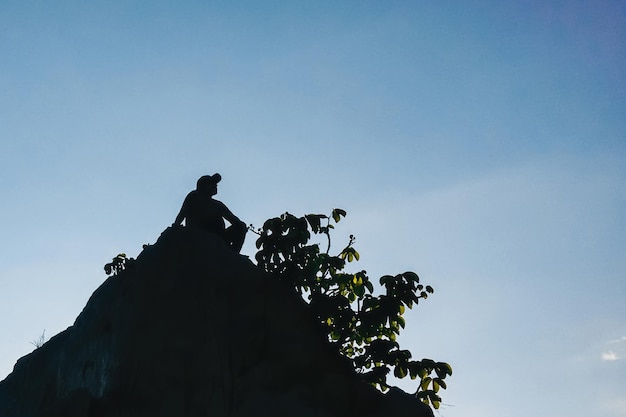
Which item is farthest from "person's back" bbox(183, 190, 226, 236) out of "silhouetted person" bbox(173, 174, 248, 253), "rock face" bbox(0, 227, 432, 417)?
"rock face" bbox(0, 227, 432, 417)

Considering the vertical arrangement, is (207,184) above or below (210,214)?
above

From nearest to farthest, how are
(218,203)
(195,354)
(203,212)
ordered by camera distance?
(195,354)
(203,212)
(218,203)

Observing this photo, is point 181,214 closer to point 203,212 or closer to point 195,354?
point 203,212

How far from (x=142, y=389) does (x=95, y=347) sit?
46.0 inches

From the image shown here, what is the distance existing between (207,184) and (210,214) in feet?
1.87

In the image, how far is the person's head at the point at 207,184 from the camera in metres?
11.0

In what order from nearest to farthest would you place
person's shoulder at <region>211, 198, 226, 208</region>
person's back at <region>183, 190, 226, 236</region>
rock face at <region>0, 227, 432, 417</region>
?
rock face at <region>0, 227, 432, 417</region> < person's back at <region>183, 190, 226, 236</region> < person's shoulder at <region>211, 198, 226, 208</region>

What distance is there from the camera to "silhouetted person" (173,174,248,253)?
10.8 m

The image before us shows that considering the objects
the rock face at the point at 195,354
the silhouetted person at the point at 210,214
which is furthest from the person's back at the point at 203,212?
the rock face at the point at 195,354

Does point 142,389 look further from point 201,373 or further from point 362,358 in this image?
point 362,358

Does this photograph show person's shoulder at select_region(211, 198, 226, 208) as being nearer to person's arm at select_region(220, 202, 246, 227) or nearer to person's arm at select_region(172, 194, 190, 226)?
person's arm at select_region(220, 202, 246, 227)

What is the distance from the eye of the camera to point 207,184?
36.1ft

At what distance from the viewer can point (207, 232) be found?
10.3 m

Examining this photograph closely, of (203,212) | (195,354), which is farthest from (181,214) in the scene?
(195,354)
